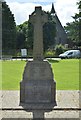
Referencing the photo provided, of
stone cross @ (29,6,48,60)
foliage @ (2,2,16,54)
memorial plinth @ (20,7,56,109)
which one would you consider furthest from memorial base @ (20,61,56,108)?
foliage @ (2,2,16,54)

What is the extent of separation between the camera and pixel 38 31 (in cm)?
934

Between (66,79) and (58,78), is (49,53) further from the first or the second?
(66,79)

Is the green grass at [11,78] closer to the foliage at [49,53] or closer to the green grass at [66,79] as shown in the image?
the green grass at [66,79]

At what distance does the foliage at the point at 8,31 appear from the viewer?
4594 centimetres

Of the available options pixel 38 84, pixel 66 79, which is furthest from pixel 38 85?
pixel 66 79

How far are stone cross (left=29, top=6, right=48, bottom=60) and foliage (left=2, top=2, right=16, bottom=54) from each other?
36.1m

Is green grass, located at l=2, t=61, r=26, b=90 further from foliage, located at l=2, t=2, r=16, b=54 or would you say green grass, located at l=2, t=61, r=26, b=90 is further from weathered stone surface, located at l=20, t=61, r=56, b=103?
foliage, located at l=2, t=2, r=16, b=54

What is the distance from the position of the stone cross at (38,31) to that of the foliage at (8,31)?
36.1 meters

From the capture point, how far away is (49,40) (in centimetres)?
4616

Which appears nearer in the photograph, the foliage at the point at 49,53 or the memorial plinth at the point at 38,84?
the memorial plinth at the point at 38,84

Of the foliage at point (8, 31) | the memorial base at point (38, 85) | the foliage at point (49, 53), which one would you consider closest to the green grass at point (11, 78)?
the memorial base at point (38, 85)

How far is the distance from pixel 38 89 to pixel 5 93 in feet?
7.41

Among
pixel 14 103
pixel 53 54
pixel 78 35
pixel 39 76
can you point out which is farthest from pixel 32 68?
pixel 53 54

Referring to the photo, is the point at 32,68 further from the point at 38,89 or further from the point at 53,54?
the point at 53,54
